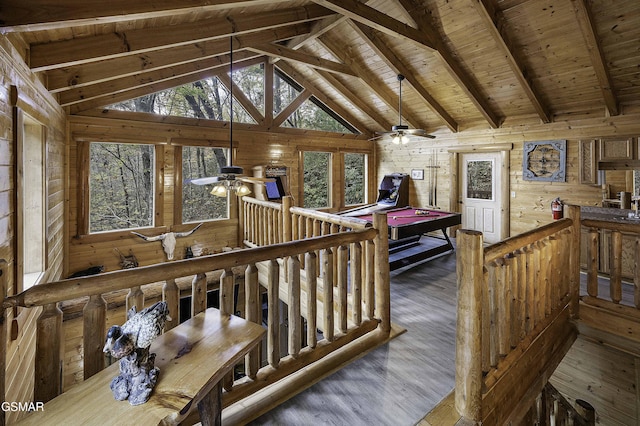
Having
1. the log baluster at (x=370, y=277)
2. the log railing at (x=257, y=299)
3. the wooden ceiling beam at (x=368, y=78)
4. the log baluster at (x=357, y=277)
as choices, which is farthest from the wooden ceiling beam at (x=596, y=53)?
the log baluster at (x=357, y=277)

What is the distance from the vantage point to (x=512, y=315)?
2330 millimetres

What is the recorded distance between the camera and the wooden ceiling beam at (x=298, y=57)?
4.97 metres

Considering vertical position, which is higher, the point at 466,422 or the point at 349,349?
the point at 349,349

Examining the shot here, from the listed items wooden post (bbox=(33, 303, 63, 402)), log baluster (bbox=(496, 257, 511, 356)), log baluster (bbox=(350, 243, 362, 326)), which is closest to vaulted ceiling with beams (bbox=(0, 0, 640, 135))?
wooden post (bbox=(33, 303, 63, 402))

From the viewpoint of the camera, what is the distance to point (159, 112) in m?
5.40

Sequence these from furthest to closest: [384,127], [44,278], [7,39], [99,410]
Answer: [384,127] < [44,278] < [7,39] < [99,410]

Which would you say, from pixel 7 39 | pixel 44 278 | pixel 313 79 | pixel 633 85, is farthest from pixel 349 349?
pixel 313 79

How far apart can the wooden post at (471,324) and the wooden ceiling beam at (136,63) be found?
3968 millimetres

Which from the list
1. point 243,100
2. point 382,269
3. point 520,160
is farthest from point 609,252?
point 243,100

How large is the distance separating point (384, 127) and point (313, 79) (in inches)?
84.2

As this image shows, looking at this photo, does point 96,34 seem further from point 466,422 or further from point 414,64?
point 414,64

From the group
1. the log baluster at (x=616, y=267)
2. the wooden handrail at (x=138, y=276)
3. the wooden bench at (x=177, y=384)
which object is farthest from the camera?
the log baluster at (x=616, y=267)

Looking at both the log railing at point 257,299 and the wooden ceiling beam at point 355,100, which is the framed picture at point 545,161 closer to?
the wooden ceiling beam at point 355,100

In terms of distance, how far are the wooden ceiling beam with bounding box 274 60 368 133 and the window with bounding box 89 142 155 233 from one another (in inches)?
128
